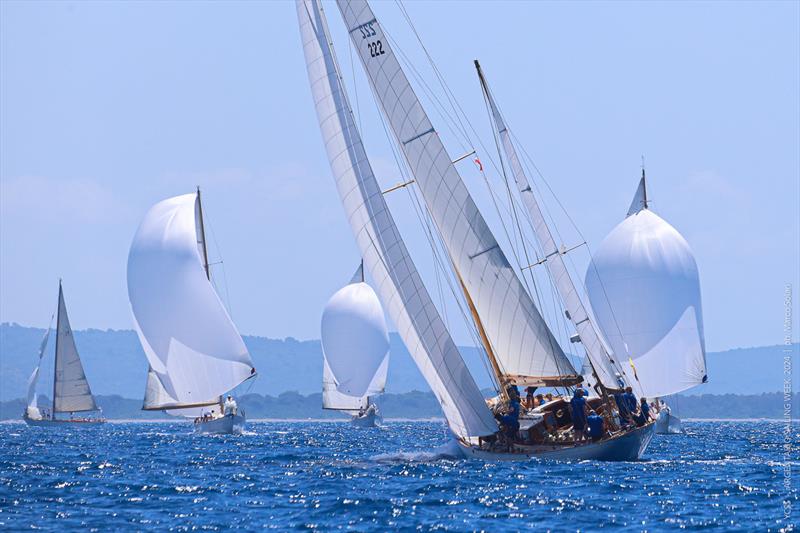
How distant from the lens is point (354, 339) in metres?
75.3

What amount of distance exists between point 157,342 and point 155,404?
10.6 m

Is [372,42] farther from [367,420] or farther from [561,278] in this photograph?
[367,420]

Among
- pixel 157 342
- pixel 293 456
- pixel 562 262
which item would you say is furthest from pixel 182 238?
pixel 562 262

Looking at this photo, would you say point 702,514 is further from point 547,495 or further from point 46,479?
point 46,479

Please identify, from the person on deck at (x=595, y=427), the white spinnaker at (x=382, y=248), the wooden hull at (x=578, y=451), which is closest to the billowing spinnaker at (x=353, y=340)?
the wooden hull at (x=578, y=451)

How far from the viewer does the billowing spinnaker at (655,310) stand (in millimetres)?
49844

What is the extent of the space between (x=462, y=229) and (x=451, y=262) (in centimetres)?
92

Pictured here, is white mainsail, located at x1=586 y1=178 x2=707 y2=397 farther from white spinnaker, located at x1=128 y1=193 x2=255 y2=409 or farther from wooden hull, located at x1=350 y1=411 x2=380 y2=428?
wooden hull, located at x1=350 y1=411 x2=380 y2=428

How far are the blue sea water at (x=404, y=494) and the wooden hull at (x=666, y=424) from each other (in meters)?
28.5

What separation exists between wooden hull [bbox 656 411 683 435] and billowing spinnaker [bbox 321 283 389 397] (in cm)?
1918

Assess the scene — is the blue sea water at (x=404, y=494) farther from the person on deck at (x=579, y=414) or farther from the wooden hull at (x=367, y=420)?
the wooden hull at (x=367, y=420)

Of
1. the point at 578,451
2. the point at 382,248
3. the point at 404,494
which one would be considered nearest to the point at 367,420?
the point at 578,451

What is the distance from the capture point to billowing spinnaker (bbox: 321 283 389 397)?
75375 millimetres

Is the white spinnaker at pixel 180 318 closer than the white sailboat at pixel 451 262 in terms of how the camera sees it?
No
